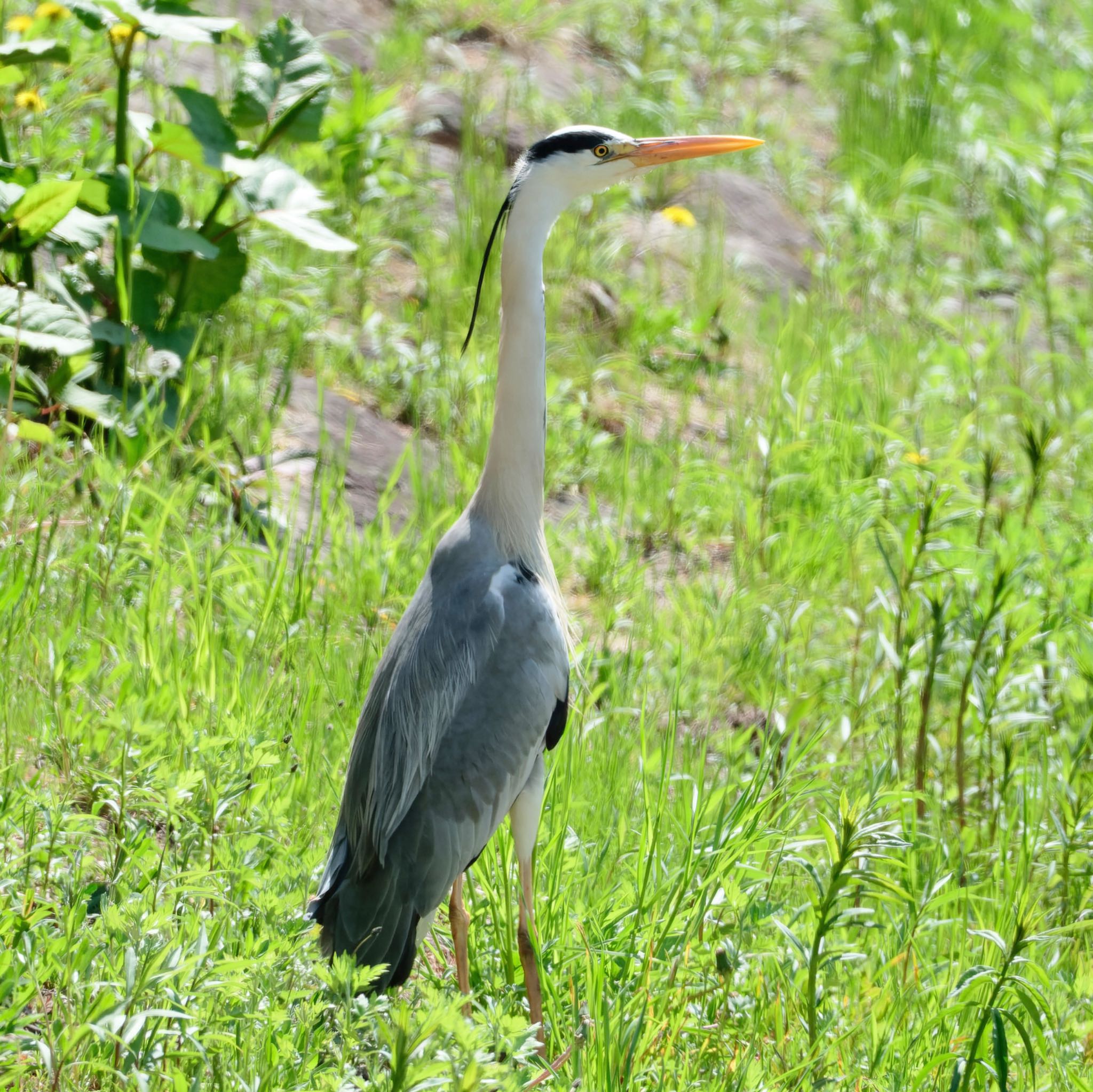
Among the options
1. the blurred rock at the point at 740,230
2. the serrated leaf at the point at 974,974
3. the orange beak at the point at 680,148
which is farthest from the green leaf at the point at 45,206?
the blurred rock at the point at 740,230

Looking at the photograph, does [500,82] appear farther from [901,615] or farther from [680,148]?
[901,615]

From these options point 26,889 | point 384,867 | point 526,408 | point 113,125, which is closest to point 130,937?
point 26,889

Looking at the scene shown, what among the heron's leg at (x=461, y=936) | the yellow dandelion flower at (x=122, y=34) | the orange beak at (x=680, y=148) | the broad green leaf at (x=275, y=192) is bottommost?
the heron's leg at (x=461, y=936)

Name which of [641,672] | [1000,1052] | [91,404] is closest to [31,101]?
[91,404]

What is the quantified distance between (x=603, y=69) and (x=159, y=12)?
4.53 metres

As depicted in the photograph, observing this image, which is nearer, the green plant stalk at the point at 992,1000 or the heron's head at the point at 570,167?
the green plant stalk at the point at 992,1000

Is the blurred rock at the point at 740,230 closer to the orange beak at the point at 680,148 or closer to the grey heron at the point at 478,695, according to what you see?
the orange beak at the point at 680,148

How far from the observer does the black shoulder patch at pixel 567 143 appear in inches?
125

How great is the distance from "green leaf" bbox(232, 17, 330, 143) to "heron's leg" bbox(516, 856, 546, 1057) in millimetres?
2733

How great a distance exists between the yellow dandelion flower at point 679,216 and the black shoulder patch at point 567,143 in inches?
142

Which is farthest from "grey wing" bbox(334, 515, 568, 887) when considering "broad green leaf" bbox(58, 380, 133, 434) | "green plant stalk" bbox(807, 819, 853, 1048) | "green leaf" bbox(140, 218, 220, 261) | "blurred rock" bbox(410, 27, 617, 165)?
"blurred rock" bbox(410, 27, 617, 165)

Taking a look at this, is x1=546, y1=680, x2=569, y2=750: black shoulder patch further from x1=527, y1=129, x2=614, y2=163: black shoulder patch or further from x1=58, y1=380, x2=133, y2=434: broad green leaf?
x1=58, y1=380, x2=133, y2=434: broad green leaf

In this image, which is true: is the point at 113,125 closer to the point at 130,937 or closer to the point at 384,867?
the point at 384,867

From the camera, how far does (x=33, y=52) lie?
398 cm
